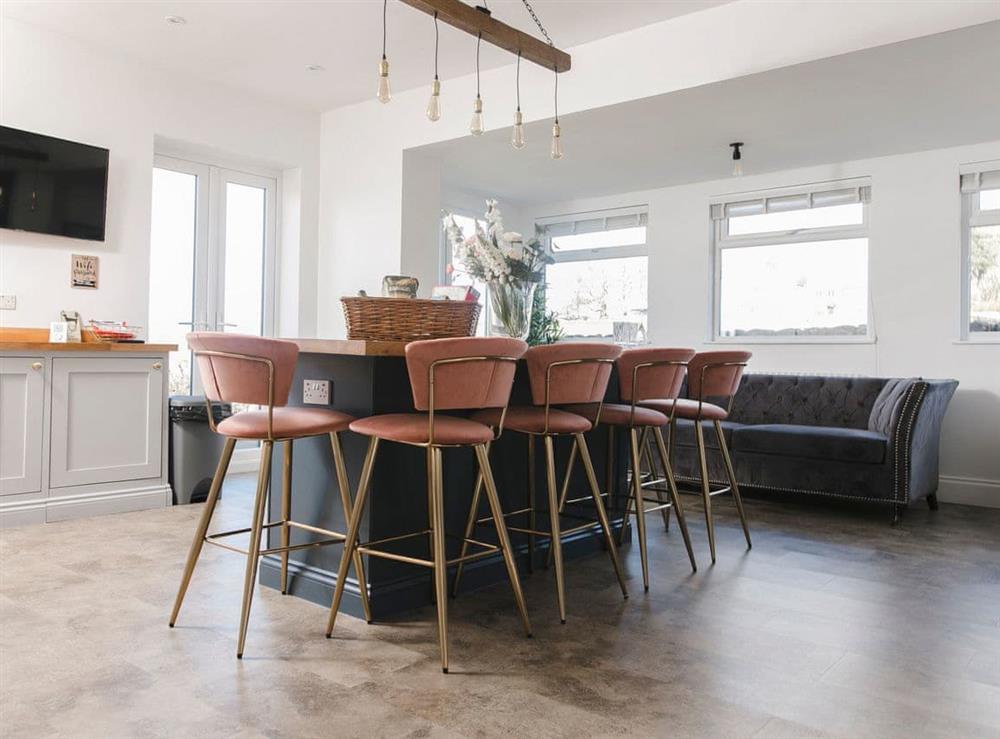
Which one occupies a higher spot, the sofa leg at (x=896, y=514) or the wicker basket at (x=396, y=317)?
the wicker basket at (x=396, y=317)

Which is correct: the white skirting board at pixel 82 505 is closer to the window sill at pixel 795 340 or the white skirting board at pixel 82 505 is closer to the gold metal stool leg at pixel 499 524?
the gold metal stool leg at pixel 499 524

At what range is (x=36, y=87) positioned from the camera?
4.66 metres

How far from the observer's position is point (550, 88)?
487 cm

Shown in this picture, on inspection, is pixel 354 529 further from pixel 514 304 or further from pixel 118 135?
pixel 118 135

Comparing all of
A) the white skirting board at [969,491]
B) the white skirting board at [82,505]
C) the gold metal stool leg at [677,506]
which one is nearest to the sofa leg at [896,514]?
the white skirting board at [969,491]

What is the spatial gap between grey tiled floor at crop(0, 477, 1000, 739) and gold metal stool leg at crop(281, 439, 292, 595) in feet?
0.29

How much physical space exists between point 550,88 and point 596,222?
9.68 feet

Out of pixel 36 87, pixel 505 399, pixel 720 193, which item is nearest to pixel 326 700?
pixel 505 399

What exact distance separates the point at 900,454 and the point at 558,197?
4.15m

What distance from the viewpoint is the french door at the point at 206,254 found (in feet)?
18.3

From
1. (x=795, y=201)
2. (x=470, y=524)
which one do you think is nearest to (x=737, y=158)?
(x=795, y=201)

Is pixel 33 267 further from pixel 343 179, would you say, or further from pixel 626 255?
pixel 626 255

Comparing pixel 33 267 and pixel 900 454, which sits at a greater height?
pixel 33 267

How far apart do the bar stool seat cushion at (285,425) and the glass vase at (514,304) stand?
1054 mm
